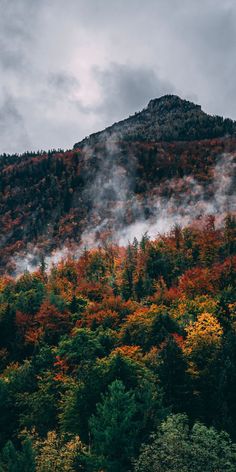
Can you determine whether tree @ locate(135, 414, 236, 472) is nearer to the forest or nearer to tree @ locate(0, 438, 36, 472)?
the forest

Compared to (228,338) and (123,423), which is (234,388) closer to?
(228,338)

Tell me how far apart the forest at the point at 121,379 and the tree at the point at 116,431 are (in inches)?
3.8

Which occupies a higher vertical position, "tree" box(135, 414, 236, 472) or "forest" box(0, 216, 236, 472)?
"forest" box(0, 216, 236, 472)

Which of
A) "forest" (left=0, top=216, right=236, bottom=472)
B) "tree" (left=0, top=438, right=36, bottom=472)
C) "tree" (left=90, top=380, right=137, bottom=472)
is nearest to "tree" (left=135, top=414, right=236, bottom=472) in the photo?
"forest" (left=0, top=216, right=236, bottom=472)

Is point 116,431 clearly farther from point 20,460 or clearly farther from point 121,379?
point 121,379

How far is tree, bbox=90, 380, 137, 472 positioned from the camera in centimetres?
4988

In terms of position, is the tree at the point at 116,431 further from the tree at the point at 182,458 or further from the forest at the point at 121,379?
the tree at the point at 182,458

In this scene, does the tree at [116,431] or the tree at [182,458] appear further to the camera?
the tree at [116,431]

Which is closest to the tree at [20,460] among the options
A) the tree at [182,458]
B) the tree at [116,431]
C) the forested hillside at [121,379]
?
the forested hillside at [121,379]

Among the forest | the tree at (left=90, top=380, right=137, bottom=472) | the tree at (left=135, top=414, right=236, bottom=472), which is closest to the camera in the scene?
the tree at (left=135, top=414, right=236, bottom=472)

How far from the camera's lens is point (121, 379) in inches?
2419

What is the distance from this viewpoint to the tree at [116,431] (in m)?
49.9

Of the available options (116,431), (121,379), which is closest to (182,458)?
(116,431)

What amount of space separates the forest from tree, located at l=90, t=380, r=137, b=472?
10cm
